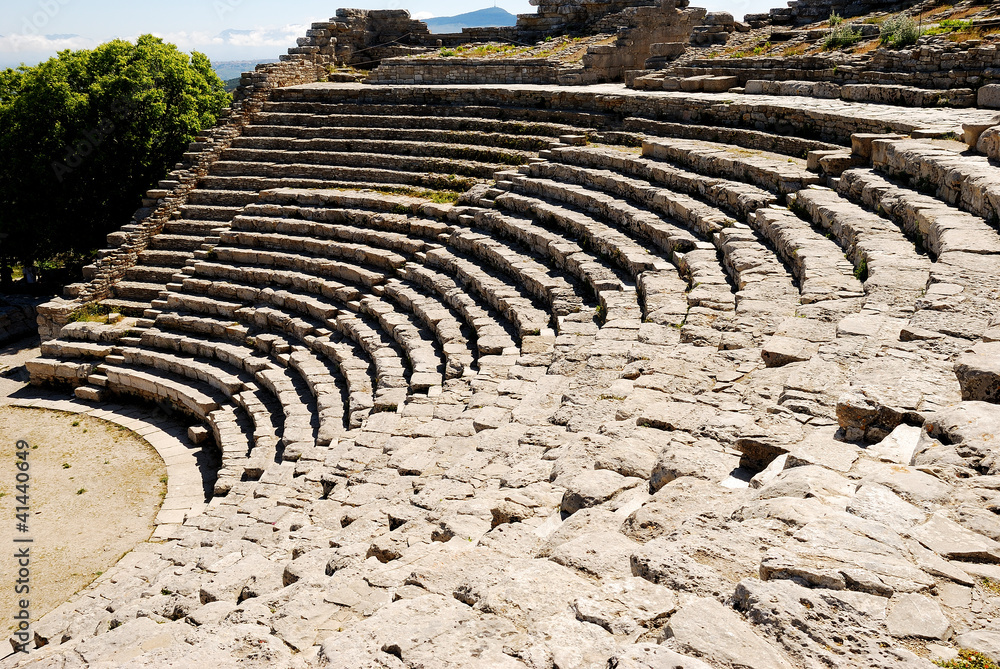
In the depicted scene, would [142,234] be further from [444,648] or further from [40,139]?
[444,648]

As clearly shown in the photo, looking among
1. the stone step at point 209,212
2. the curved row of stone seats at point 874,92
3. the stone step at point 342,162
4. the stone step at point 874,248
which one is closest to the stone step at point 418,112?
the stone step at point 342,162

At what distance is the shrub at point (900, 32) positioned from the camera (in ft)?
51.8

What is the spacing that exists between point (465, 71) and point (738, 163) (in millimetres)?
11655

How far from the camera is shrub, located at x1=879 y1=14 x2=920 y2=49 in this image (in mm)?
15789

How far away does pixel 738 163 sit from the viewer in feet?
40.4

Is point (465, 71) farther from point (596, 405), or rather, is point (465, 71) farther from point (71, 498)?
point (596, 405)

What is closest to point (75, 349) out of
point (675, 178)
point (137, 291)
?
point (137, 291)

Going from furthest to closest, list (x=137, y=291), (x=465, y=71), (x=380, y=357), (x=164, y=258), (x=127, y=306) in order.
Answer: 1. (x=465, y=71)
2. (x=164, y=258)
3. (x=137, y=291)
4. (x=127, y=306)
5. (x=380, y=357)

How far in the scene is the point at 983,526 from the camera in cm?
351

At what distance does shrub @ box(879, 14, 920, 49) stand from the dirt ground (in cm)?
1610

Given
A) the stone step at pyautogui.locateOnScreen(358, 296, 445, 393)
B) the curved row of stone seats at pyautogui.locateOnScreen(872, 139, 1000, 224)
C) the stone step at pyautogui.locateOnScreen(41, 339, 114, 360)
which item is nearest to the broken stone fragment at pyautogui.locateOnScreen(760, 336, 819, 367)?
the curved row of stone seats at pyautogui.locateOnScreen(872, 139, 1000, 224)

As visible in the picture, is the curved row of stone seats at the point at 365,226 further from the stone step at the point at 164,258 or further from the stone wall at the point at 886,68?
the stone wall at the point at 886,68

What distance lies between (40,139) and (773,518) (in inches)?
912

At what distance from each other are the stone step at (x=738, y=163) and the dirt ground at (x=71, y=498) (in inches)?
392
